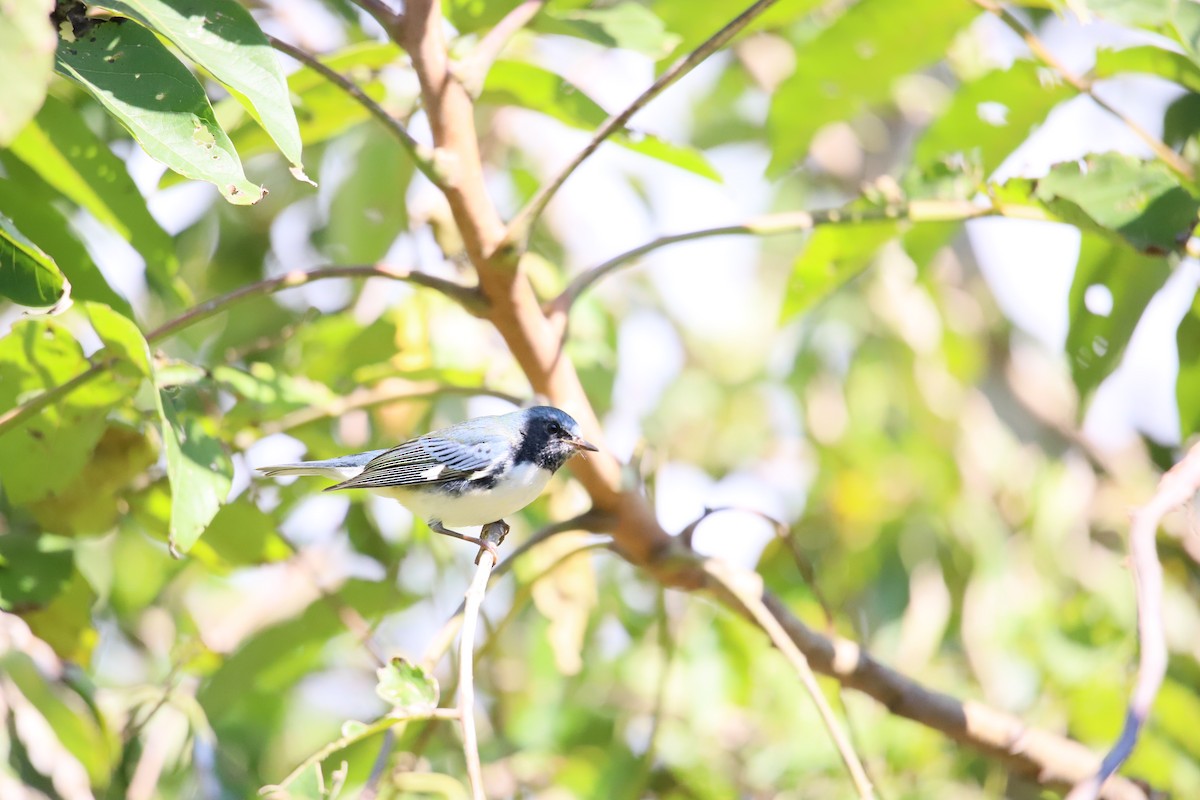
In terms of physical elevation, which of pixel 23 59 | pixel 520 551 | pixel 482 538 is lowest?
pixel 482 538

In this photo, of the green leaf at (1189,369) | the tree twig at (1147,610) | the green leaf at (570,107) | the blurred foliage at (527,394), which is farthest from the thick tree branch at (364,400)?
the green leaf at (1189,369)

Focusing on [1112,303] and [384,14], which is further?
[1112,303]

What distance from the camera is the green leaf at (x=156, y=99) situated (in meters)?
1.53

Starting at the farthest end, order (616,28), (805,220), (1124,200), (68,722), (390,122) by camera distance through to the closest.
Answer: (68,722), (616,28), (805,220), (1124,200), (390,122)

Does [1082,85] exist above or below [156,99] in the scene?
below

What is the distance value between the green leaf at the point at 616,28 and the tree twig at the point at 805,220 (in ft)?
1.49

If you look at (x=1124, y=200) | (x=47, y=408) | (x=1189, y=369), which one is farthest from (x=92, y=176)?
(x=1189, y=369)

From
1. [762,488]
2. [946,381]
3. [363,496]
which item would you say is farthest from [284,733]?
[946,381]

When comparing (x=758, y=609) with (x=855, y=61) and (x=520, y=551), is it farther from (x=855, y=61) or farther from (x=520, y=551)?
(x=855, y=61)

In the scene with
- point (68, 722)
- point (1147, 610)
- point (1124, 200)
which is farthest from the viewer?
point (68, 722)

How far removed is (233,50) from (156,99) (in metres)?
0.13

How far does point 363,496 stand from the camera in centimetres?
330

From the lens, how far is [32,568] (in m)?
2.43

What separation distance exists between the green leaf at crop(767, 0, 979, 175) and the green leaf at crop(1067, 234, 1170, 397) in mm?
683
